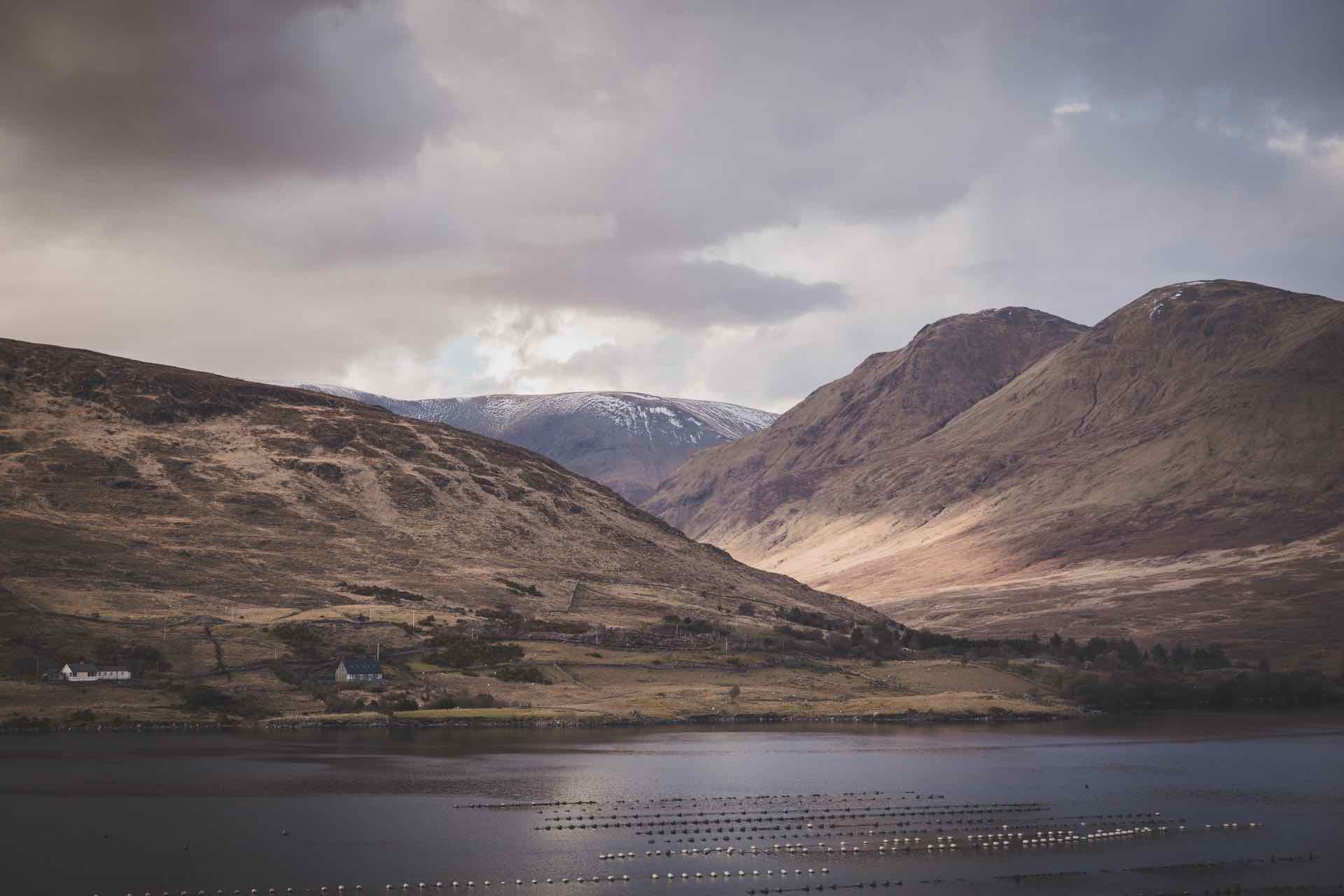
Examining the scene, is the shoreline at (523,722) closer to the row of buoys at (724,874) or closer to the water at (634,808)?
the water at (634,808)

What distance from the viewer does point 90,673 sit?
442ft

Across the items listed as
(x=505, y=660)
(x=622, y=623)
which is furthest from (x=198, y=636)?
(x=622, y=623)

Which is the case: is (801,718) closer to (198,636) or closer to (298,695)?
(298,695)

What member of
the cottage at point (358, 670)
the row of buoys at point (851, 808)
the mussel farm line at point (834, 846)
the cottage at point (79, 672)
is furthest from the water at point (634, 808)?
the cottage at point (358, 670)

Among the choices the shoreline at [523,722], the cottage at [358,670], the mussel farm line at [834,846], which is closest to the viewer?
the mussel farm line at [834,846]

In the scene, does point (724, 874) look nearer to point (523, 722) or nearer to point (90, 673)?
point (523, 722)

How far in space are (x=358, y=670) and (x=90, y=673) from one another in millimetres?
29269

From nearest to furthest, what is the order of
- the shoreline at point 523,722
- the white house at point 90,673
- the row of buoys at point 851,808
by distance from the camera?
the row of buoys at point 851,808 < the shoreline at point 523,722 < the white house at point 90,673

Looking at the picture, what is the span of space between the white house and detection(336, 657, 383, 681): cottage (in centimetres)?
2332

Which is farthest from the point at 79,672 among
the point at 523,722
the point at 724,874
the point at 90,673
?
the point at 724,874

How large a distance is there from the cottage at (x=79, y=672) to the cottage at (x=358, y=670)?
26549 mm

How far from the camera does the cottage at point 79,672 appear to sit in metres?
134

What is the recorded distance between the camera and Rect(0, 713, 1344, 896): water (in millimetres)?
72500

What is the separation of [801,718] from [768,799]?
58496mm
